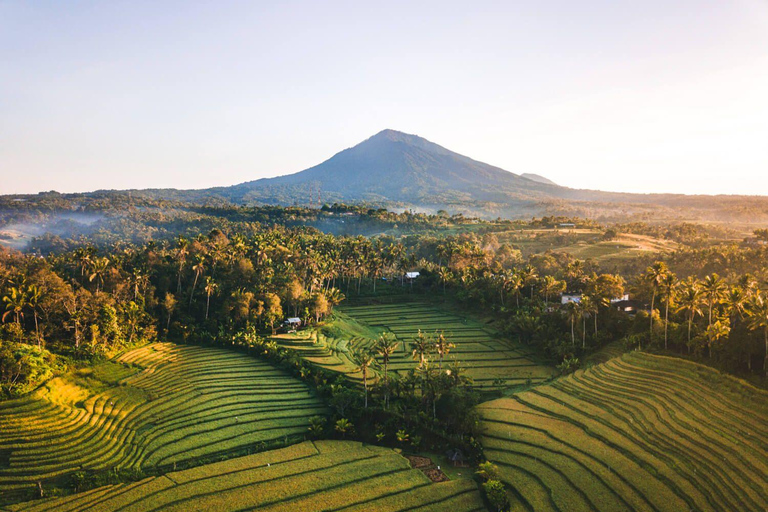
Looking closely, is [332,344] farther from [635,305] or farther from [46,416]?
[635,305]

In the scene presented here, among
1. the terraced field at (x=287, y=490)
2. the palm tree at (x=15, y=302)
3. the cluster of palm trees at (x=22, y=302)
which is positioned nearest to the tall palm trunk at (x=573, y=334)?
the terraced field at (x=287, y=490)

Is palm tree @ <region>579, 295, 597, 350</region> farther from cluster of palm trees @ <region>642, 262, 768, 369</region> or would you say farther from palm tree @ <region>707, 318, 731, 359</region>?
palm tree @ <region>707, 318, 731, 359</region>

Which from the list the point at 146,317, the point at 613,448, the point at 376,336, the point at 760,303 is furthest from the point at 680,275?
the point at 146,317

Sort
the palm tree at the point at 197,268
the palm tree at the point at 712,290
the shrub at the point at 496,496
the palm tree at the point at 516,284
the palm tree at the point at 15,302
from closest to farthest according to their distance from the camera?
the shrub at the point at 496,496
the palm tree at the point at 712,290
the palm tree at the point at 15,302
the palm tree at the point at 197,268
the palm tree at the point at 516,284

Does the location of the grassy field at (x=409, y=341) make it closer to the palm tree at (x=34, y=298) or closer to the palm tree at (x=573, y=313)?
the palm tree at (x=573, y=313)

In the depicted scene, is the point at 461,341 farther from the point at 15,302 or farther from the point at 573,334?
the point at 15,302
